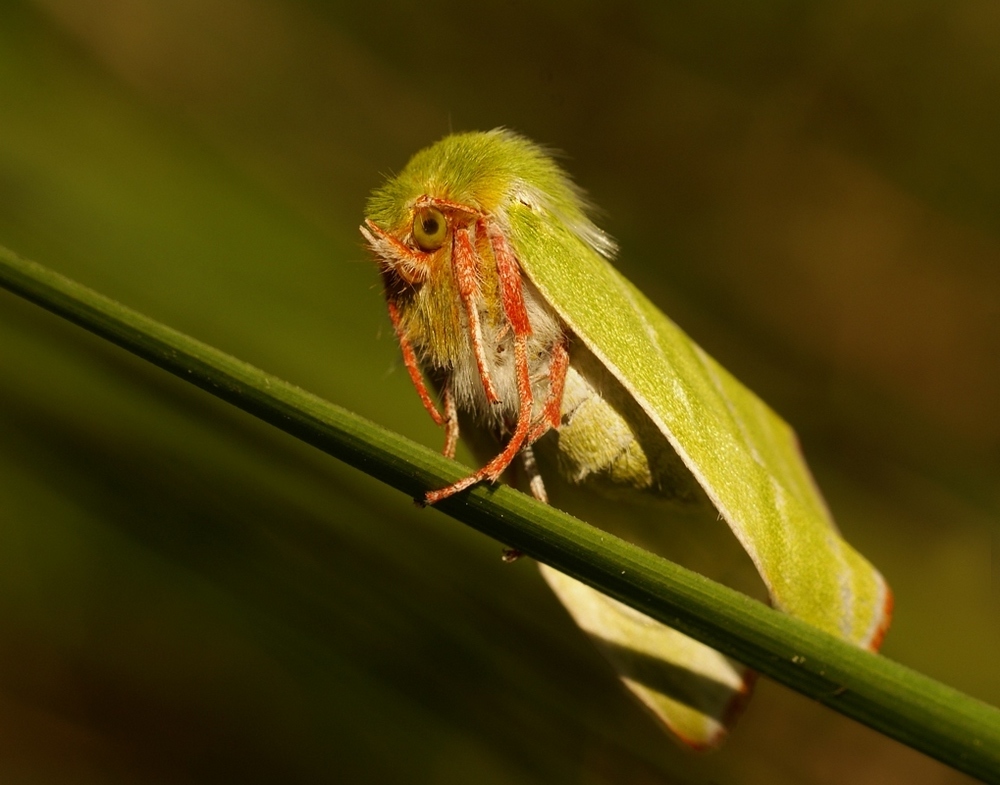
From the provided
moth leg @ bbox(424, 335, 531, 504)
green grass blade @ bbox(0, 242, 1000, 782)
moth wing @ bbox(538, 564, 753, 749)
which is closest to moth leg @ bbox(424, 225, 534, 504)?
moth leg @ bbox(424, 335, 531, 504)

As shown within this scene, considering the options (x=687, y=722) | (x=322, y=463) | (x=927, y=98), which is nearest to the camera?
(x=687, y=722)

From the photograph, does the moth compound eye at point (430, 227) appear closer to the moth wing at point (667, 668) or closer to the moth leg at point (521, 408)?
the moth leg at point (521, 408)

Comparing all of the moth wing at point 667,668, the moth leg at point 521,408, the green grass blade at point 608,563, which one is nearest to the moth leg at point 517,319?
the moth leg at point 521,408

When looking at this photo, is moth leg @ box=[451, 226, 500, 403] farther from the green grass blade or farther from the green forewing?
the green grass blade

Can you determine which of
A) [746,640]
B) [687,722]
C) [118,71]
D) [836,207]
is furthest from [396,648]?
[836,207]

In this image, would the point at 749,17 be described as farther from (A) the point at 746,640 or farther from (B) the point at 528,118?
(A) the point at 746,640

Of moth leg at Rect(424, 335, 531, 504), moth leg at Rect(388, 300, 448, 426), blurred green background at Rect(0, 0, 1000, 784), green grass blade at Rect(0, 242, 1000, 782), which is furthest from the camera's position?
blurred green background at Rect(0, 0, 1000, 784)

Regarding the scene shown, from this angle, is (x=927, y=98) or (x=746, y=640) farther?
(x=927, y=98)
